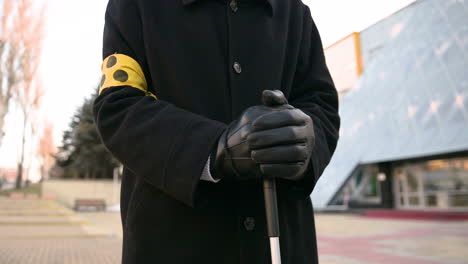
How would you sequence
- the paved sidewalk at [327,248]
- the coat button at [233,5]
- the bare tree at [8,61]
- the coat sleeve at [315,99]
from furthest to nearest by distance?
the bare tree at [8,61] < the paved sidewalk at [327,248] < the coat button at [233,5] < the coat sleeve at [315,99]

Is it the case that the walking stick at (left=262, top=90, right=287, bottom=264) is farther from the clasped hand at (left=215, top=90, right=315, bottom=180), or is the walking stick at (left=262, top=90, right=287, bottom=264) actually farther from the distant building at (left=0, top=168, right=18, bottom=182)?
the distant building at (left=0, top=168, right=18, bottom=182)

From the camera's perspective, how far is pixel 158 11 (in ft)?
3.74

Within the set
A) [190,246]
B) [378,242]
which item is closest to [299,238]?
[190,246]

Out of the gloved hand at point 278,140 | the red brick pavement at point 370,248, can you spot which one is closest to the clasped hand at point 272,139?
the gloved hand at point 278,140

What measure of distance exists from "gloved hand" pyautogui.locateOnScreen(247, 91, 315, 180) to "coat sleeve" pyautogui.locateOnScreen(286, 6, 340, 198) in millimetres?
186

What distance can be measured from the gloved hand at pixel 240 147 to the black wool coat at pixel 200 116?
1.3 inches

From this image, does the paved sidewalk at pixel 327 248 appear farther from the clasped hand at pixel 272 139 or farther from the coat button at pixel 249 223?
the clasped hand at pixel 272 139

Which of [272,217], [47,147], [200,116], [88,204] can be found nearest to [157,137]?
[200,116]

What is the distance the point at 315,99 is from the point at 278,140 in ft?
1.65

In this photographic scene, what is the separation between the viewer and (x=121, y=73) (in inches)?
40.8

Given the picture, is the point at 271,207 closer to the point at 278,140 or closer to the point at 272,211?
the point at 272,211

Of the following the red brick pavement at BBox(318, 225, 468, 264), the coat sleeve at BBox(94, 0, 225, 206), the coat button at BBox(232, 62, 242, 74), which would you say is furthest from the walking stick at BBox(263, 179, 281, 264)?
the red brick pavement at BBox(318, 225, 468, 264)

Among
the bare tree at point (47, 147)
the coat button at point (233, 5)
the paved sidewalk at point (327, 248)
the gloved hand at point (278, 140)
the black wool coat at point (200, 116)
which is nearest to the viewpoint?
the gloved hand at point (278, 140)

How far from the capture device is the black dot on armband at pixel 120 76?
1.03m
